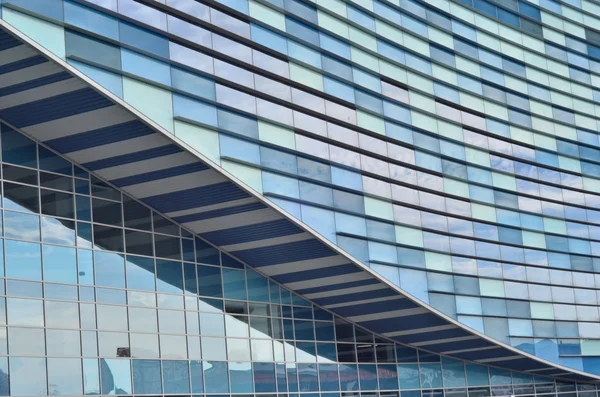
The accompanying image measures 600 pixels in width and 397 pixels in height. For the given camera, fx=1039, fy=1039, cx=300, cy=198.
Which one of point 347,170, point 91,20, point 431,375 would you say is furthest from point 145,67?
point 431,375

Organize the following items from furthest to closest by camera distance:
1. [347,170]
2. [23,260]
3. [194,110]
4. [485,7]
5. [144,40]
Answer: [485,7], [347,170], [194,110], [23,260], [144,40]

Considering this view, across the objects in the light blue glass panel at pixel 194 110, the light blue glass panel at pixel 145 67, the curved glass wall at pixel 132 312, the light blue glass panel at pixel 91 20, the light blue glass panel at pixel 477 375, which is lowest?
the light blue glass panel at pixel 477 375

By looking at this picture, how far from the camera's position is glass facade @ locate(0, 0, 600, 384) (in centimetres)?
3108

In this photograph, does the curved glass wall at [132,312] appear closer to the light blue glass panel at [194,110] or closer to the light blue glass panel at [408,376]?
the light blue glass panel at [408,376]

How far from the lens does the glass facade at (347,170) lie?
31078mm

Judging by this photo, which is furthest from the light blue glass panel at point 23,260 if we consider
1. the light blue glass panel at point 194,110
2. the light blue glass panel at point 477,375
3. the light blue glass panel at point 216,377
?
the light blue glass panel at point 477,375

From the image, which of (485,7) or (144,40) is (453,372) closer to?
(485,7)

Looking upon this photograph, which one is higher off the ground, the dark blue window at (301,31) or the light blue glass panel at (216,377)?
the dark blue window at (301,31)

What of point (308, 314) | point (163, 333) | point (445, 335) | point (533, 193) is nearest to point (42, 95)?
point (163, 333)

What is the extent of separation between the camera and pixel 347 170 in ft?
123

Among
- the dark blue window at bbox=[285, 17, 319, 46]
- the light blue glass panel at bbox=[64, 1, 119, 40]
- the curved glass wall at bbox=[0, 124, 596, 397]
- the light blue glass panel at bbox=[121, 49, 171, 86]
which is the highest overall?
the dark blue window at bbox=[285, 17, 319, 46]

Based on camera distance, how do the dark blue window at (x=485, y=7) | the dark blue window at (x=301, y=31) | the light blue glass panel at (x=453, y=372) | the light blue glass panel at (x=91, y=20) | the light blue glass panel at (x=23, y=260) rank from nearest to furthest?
the light blue glass panel at (x=91, y=20) → the light blue glass panel at (x=23, y=260) → the dark blue window at (x=301, y=31) → the light blue glass panel at (x=453, y=372) → the dark blue window at (x=485, y=7)

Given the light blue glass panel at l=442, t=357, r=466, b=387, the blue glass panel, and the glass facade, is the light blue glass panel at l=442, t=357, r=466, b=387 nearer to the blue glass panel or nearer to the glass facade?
the glass facade

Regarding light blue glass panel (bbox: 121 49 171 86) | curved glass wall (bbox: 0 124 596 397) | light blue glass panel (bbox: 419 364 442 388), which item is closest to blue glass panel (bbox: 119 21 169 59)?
light blue glass panel (bbox: 121 49 171 86)
